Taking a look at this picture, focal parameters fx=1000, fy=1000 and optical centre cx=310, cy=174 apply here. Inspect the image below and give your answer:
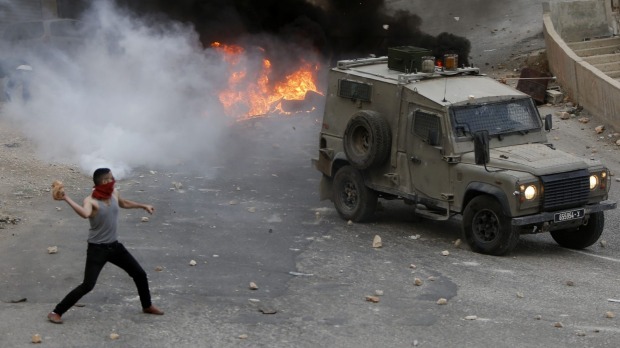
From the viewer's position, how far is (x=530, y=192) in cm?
1182

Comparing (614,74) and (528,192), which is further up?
(614,74)

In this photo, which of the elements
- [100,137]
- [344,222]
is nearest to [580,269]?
[344,222]

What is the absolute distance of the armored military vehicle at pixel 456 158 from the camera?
12.0m


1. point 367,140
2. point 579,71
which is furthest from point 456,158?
point 579,71

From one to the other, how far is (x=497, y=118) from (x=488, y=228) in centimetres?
158

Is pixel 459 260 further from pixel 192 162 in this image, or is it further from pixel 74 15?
pixel 74 15

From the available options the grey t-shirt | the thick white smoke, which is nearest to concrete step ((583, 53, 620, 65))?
the thick white smoke

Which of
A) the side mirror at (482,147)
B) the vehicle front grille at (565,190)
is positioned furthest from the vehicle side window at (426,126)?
the vehicle front grille at (565,190)

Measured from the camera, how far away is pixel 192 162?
17969 millimetres

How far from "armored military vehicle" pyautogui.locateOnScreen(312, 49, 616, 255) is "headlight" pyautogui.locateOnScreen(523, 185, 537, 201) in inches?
0.5

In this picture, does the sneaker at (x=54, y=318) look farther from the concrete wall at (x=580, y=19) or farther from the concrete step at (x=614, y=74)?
the concrete wall at (x=580, y=19)

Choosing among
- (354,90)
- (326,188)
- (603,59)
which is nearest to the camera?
(354,90)

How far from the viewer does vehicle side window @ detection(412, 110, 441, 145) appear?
41.5ft

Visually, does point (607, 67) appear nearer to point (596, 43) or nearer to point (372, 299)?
point (596, 43)
